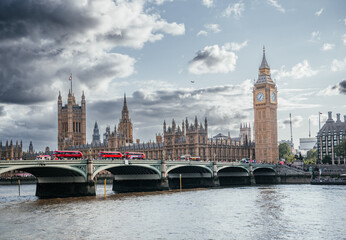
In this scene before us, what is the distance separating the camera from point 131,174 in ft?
292

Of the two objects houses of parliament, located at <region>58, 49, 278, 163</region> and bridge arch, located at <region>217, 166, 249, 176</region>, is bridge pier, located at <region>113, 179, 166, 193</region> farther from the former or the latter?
houses of parliament, located at <region>58, 49, 278, 163</region>

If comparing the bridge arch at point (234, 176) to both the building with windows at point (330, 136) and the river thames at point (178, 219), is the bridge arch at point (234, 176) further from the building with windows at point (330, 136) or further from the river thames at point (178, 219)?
the building with windows at point (330, 136)

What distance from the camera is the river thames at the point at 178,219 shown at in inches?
1535

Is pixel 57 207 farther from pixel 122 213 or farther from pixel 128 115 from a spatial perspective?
pixel 128 115

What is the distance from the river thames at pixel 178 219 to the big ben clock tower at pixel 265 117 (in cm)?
9351

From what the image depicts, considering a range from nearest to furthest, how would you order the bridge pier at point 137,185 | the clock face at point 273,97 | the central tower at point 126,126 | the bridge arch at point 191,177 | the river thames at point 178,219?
the river thames at point 178,219 < the bridge pier at point 137,185 < the bridge arch at point 191,177 < the clock face at point 273,97 < the central tower at point 126,126

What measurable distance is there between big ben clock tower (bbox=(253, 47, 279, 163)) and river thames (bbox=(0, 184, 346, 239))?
307ft

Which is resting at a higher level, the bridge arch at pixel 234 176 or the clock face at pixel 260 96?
the clock face at pixel 260 96

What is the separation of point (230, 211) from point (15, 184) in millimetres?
97222

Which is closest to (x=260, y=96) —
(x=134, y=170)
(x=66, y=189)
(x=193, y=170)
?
(x=193, y=170)

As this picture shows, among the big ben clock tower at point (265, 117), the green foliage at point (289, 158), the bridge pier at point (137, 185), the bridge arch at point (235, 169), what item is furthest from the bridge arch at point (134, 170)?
the green foliage at point (289, 158)

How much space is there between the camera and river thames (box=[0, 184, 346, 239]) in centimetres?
3900

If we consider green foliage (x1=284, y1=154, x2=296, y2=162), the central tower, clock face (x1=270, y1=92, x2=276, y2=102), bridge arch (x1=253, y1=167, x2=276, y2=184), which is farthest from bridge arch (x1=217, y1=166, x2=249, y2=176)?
the central tower

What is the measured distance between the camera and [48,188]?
75.3 m
